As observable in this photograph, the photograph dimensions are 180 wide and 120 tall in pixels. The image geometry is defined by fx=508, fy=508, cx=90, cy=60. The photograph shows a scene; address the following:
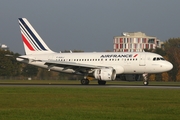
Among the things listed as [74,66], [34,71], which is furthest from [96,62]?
[34,71]

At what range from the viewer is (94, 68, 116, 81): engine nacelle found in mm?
55594

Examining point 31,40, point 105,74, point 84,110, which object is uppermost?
point 31,40

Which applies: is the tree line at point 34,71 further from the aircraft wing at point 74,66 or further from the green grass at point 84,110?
the green grass at point 84,110

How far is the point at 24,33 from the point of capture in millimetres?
65125

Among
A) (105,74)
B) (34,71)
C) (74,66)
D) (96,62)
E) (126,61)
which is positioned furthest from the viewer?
(34,71)

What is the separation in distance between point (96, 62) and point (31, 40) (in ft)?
34.0

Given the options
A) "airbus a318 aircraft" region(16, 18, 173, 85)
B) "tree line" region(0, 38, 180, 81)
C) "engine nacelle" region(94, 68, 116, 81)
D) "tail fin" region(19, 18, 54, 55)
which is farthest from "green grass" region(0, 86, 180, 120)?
"tree line" region(0, 38, 180, 81)

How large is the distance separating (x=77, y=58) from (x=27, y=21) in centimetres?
950

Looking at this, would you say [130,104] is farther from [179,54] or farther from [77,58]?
[179,54]

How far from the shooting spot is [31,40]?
212 ft

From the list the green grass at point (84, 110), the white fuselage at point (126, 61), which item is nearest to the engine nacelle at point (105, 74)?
the white fuselage at point (126, 61)

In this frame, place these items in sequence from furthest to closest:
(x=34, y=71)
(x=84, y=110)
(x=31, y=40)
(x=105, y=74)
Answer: (x=34, y=71)
(x=31, y=40)
(x=105, y=74)
(x=84, y=110)

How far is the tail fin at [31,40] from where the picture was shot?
64000mm

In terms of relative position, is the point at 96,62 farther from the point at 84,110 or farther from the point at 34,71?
the point at 34,71
